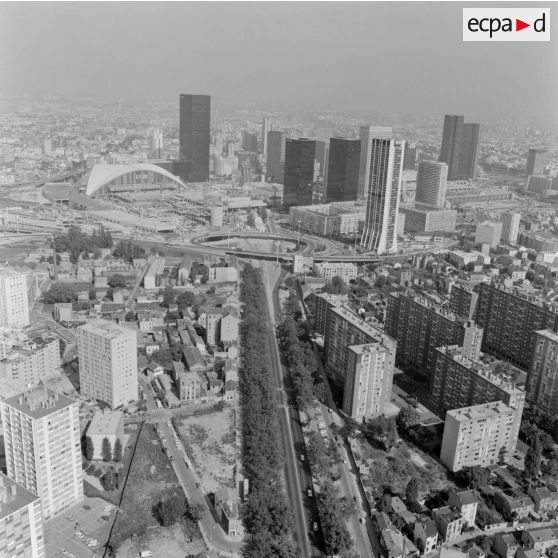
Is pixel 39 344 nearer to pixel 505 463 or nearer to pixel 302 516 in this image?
pixel 302 516

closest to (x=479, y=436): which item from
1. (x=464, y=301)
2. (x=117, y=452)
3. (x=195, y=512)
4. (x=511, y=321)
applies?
(x=195, y=512)

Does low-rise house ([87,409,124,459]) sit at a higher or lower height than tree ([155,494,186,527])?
higher

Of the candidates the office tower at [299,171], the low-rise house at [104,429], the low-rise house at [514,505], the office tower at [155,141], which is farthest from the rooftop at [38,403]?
the office tower at [155,141]

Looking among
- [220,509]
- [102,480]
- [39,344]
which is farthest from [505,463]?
[39,344]

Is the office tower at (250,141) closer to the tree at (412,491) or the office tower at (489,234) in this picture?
the office tower at (489,234)

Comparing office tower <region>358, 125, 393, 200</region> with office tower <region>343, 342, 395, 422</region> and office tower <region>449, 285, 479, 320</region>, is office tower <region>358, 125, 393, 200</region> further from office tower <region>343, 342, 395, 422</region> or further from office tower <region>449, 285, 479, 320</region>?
office tower <region>343, 342, 395, 422</region>

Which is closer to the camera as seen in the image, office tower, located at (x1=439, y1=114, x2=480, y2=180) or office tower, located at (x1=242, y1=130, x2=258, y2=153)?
office tower, located at (x1=439, y1=114, x2=480, y2=180)

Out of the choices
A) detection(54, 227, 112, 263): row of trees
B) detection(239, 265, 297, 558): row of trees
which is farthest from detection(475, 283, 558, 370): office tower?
detection(54, 227, 112, 263): row of trees
